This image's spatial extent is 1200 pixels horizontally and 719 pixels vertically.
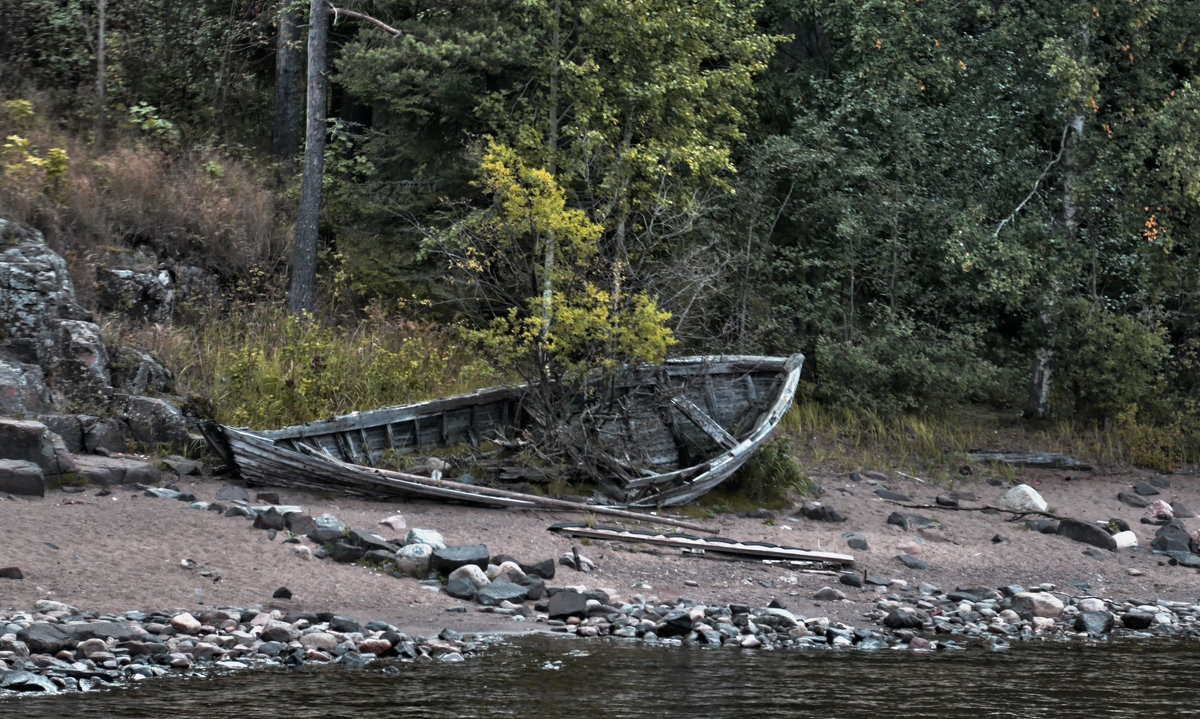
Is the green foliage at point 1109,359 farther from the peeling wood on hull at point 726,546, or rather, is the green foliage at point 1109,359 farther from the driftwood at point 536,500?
the peeling wood on hull at point 726,546

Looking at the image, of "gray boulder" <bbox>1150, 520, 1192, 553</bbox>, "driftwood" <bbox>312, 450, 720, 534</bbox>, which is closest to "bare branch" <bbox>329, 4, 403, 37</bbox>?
"driftwood" <bbox>312, 450, 720, 534</bbox>

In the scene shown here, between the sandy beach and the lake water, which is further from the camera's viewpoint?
the sandy beach

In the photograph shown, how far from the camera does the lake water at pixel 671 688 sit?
19.1 ft

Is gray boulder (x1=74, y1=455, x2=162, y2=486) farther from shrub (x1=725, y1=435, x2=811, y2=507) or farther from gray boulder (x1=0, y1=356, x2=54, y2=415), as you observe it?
shrub (x1=725, y1=435, x2=811, y2=507)

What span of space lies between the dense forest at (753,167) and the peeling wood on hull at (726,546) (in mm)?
4768

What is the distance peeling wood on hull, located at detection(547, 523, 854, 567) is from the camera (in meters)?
10.1

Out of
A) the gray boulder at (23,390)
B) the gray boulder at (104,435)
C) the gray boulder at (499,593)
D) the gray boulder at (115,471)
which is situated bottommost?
the gray boulder at (499,593)

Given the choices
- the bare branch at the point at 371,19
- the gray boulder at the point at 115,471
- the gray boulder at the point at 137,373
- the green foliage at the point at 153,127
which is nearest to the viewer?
the gray boulder at the point at 115,471

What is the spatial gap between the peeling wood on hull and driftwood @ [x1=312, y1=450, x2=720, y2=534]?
0.75 metres

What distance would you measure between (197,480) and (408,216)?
6892mm

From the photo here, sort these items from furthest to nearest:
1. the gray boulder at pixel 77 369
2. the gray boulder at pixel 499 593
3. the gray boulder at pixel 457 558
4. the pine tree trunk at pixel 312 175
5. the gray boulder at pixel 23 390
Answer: the pine tree trunk at pixel 312 175 → the gray boulder at pixel 77 369 → the gray boulder at pixel 23 390 → the gray boulder at pixel 457 558 → the gray boulder at pixel 499 593

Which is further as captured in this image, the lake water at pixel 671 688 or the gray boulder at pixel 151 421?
the gray boulder at pixel 151 421

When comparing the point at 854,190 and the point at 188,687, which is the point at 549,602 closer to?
the point at 188,687

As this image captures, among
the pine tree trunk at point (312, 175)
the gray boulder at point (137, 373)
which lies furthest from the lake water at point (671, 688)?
the pine tree trunk at point (312, 175)
